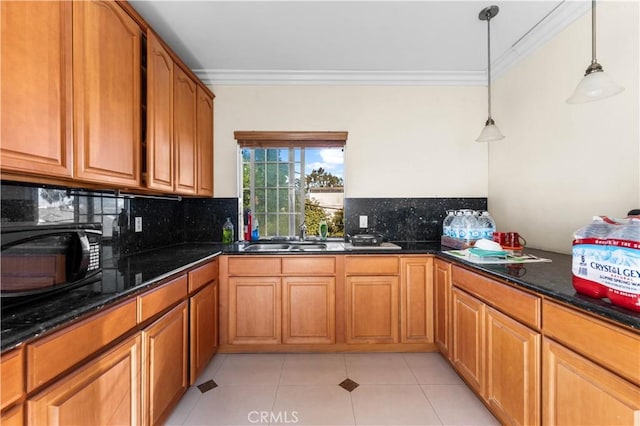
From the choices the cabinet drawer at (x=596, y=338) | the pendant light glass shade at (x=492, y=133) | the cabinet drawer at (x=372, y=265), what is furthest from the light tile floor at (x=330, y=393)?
the pendant light glass shade at (x=492, y=133)

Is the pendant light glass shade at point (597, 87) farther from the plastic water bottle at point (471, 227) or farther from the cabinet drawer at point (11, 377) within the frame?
the cabinet drawer at point (11, 377)

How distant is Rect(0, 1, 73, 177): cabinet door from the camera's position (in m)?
0.90

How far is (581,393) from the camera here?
997 mm

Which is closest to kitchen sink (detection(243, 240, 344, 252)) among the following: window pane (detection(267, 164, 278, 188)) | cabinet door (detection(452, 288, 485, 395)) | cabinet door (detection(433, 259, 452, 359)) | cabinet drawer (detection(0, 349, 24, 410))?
window pane (detection(267, 164, 278, 188))

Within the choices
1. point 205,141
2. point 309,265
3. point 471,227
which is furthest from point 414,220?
point 205,141

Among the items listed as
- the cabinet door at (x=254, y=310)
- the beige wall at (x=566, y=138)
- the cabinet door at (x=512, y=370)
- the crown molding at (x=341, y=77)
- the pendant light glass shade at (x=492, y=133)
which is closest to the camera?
the cabinet door at (x=512, y=370)

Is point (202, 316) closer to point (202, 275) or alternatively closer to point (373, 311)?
point (202, 275)

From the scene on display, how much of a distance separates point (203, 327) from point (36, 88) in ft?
5.19

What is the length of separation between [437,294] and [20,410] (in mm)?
Result: 2275

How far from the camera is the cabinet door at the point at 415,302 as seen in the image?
2.20 meters

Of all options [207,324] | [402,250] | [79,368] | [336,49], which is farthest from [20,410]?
[336,49]

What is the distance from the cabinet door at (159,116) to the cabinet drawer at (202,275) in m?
0.60

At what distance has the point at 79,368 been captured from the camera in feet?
3.03

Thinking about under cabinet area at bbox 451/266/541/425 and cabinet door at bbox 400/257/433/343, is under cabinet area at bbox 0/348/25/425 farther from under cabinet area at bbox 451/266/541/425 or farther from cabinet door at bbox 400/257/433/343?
cabinet door at bbox 400/257/433/343
